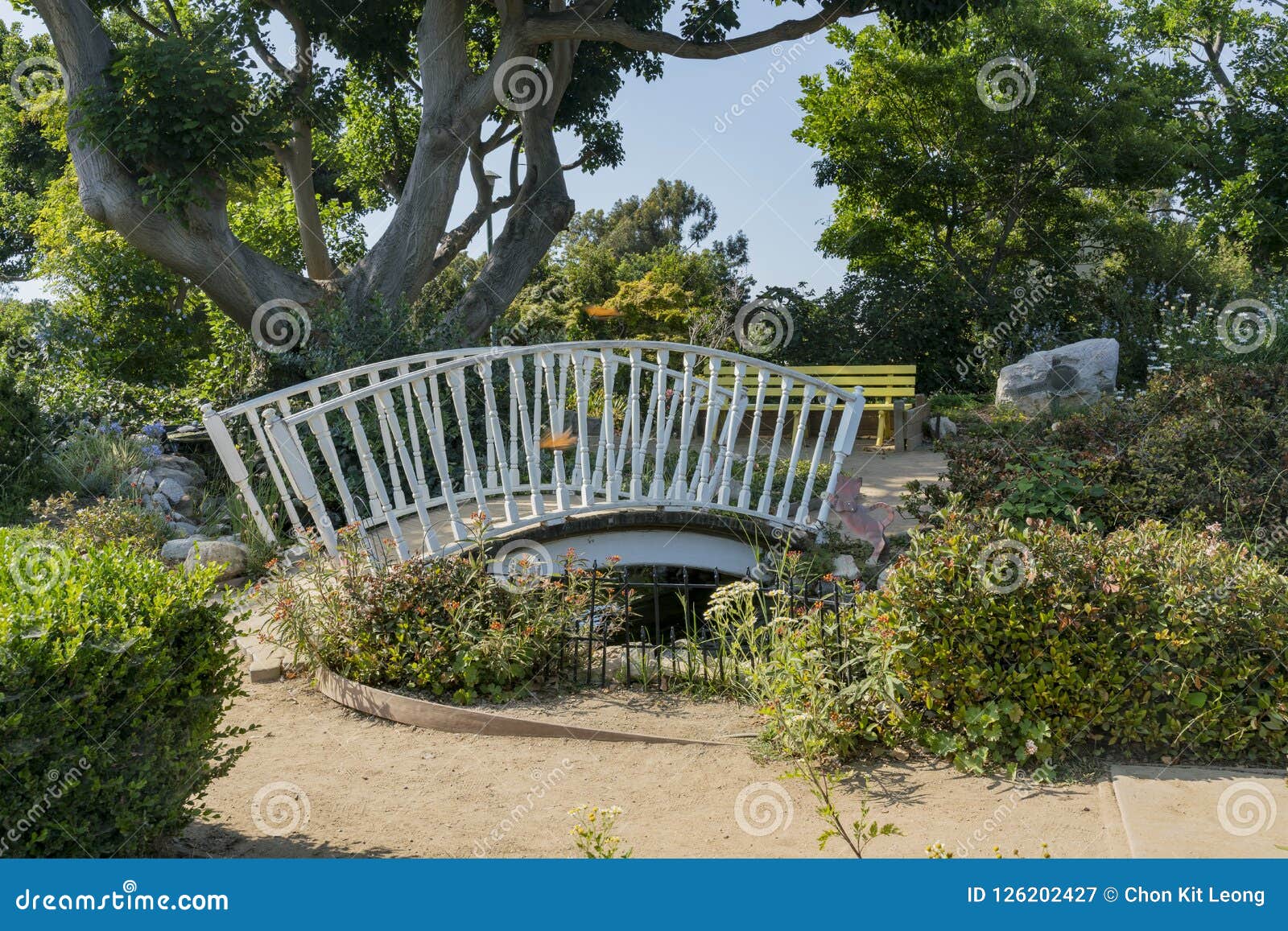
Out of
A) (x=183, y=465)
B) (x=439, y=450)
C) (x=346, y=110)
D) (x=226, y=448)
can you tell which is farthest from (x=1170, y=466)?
(x=346, y=110)

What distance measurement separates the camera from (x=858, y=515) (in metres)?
7.20

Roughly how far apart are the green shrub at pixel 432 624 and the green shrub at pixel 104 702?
1569 mm

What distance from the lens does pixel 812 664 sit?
14.4 ft

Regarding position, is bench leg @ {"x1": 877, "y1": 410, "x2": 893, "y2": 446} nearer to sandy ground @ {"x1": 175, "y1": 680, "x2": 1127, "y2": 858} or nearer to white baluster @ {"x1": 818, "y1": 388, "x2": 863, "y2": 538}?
white baluster @ {"x1": 818, "y1": 388, "x2": 863, "y2": 538}

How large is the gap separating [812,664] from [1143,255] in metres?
16.9

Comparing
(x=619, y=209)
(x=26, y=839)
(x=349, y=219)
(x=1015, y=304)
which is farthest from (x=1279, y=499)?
(x=619, y=209)

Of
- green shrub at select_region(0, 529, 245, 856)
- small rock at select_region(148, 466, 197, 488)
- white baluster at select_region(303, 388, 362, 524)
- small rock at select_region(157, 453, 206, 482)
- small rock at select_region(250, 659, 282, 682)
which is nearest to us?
green shrub at select_region(0, 529, 245, 856)

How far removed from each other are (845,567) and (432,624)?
2802mm

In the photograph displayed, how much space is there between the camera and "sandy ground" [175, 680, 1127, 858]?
11.3 feet

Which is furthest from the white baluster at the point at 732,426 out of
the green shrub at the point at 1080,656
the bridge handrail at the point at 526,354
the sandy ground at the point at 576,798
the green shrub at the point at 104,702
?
the green shrub at the point at 104,702

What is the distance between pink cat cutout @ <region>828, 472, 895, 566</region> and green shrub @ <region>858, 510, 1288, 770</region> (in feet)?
9.21

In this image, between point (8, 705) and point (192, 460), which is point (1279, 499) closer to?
point (8, 705)

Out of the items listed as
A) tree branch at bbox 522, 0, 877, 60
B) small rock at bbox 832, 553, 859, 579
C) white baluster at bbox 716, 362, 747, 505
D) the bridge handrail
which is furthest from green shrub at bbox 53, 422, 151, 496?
tree branch at bbox 522, 0, 877, 60

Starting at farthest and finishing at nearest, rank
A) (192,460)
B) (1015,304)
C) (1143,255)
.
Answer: (1143,255)
(1015,304)
(192,460)
